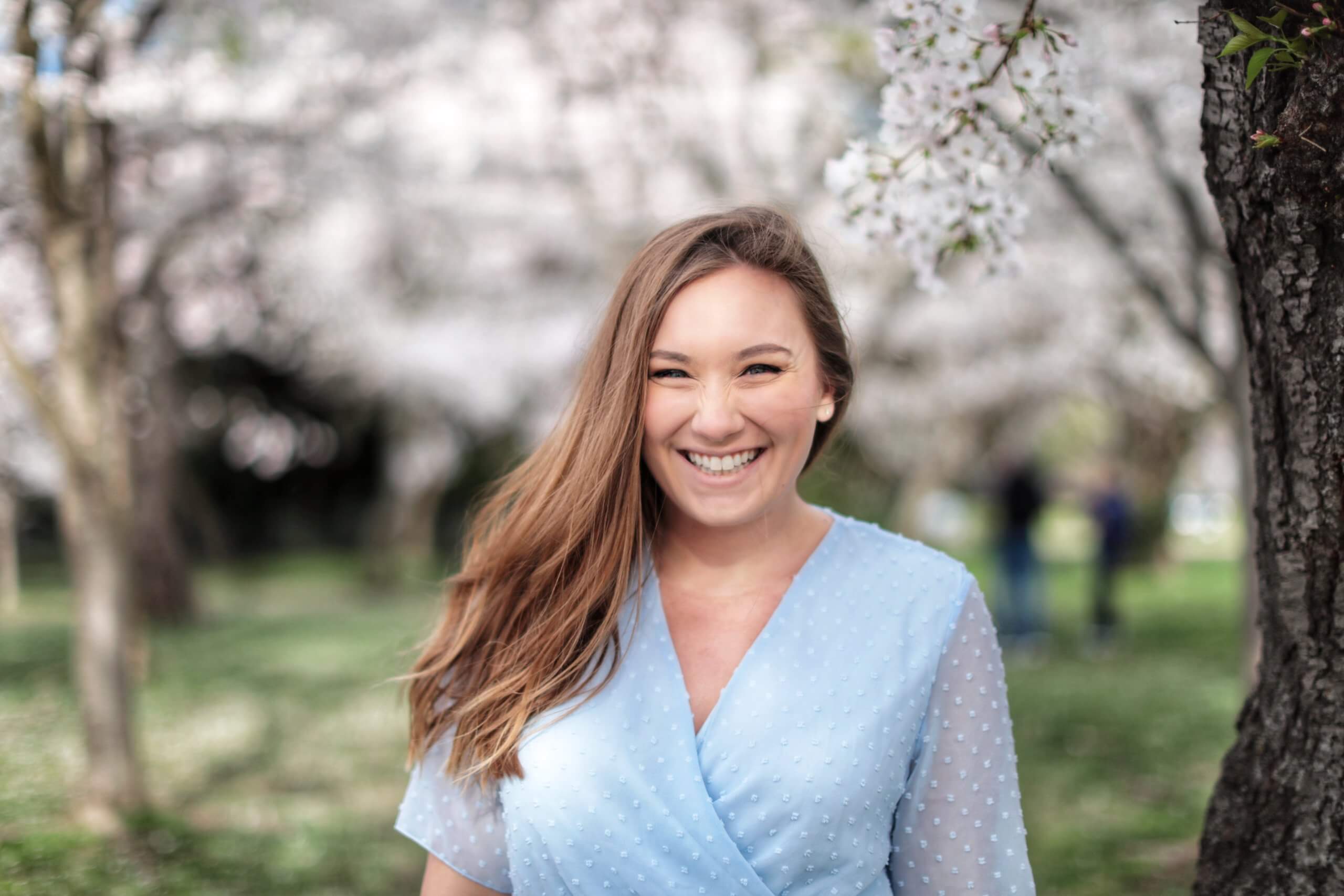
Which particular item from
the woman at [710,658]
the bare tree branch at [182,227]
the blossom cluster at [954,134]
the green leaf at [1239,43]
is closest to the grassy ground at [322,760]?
the woman at [710,658]

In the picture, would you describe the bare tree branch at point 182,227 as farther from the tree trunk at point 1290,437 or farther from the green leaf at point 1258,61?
the green leaf at point 1258,61

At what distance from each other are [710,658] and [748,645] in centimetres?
7

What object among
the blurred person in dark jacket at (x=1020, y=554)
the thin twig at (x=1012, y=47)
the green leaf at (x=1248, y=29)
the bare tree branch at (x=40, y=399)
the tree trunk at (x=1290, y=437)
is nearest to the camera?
the green leaf at (x=1248, y=29)

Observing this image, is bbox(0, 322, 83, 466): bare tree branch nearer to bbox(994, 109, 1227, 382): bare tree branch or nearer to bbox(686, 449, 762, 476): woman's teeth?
bbox(686, 449, 762, 476): woman's teeth

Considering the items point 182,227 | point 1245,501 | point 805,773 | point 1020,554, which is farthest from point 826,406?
point 1020,554

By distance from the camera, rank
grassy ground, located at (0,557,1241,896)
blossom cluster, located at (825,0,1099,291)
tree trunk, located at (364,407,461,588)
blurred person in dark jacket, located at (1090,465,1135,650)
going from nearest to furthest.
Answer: blossom cluster, located at (825,0,1099,291) → grassy ground, located at (0,557,1241,896) → blurred person in dark jacket, located at (1090,465,1135,650) → tree trunk, located at (364,407,461,588)

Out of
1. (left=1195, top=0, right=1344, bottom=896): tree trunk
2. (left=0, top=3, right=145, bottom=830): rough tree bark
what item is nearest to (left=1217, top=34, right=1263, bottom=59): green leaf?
(left=1195, top=0, right=1344, bottom=896): tree trunk

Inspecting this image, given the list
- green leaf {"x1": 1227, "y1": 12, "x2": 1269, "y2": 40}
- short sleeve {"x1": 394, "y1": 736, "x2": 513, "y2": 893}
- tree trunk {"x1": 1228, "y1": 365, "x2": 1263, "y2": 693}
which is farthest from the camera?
tree trunk {"x1": 1228, "y1": 365, "x2": 1263, "y2": 693}

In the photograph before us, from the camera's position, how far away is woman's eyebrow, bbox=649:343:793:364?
1.76 m

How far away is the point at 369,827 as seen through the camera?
4.93 meters

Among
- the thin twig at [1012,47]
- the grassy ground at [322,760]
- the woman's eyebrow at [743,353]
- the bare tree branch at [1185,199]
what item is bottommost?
the grassy ground at [322,760]

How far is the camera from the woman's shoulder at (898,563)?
1789 millimetres

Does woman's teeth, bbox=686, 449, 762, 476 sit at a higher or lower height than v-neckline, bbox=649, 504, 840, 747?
higher

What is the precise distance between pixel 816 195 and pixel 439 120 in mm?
4484
